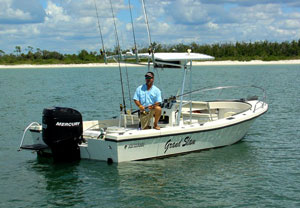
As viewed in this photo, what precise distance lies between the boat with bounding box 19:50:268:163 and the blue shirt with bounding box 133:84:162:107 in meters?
0.44

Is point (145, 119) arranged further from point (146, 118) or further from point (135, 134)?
point (135, 134)

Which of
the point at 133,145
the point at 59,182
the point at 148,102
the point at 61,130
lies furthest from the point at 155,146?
the point at 59,182

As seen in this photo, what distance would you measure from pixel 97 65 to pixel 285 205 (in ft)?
317

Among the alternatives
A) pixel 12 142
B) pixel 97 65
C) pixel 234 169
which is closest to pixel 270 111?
pixel 234 169

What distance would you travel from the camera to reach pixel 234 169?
8.80 meters

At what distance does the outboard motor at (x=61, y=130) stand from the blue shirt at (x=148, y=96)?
4.67ft

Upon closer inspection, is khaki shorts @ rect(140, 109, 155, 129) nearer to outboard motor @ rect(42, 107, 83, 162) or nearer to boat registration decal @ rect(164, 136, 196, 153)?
boat registration decal @ rect(164, 136, 196, 153)

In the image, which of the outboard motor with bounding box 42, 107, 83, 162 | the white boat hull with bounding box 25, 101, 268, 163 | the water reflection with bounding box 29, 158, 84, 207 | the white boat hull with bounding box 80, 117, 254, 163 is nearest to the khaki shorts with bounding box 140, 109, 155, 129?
the white boat hull with bounding box 25, 101, 268, 163

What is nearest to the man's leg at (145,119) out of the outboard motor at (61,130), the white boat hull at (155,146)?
the white boat hull at (155,146)

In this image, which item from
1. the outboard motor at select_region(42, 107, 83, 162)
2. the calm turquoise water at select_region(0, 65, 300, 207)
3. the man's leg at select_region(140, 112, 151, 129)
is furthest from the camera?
the man's leg at select_region(140, 112, 151, 129)

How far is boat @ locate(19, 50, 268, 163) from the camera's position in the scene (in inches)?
329

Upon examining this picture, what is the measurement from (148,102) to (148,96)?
0.13m

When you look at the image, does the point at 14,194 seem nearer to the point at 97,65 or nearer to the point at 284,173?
the point at 284,173

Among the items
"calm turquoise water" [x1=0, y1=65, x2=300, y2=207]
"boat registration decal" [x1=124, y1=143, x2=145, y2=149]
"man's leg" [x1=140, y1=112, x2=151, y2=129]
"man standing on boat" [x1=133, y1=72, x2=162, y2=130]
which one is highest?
"man standing on boat" [x1=133, y1=72, x2=162, y2=130]
